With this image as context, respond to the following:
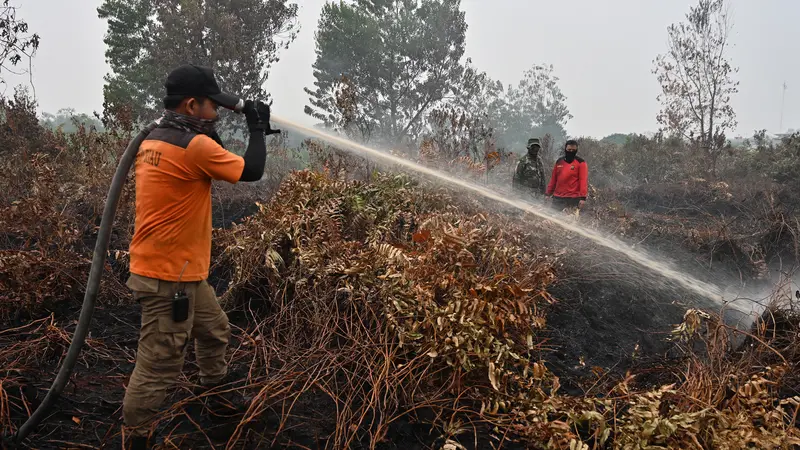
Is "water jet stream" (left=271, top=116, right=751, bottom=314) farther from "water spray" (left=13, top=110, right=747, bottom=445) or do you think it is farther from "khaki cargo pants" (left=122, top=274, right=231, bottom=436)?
"khaki cargo pants" (left=122, top=274, right=231, bottom=436)

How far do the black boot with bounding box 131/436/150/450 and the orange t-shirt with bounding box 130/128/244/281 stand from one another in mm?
751

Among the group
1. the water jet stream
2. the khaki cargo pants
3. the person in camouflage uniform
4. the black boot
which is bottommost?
the black boot

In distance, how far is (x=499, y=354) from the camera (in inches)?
110

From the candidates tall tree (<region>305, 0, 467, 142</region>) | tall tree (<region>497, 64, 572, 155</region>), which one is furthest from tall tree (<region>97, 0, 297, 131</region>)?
tall tree (<region>497, 64, 572, 155</region>)

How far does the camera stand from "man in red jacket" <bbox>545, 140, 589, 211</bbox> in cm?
664

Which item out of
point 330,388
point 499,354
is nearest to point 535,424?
point 499,354

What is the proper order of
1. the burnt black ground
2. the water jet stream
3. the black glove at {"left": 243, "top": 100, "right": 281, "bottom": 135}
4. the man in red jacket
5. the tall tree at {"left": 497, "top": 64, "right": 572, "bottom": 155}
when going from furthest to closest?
1. the tall tree at {"left": 497, "top": 64, "right": 572, "bottom": 155}
2. the man in red jacket
3. the water jet stream
4. the burnt black ground
5. the black glove at {"left": 243, "top": 100, "right": 281, "bottom": 135}

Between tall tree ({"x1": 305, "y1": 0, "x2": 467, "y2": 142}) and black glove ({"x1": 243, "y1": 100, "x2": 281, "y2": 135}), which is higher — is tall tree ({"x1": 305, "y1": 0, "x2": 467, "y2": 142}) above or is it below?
above

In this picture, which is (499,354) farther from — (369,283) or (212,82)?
(212,82)

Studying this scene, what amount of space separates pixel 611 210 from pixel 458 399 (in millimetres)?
7699

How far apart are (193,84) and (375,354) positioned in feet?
6.03

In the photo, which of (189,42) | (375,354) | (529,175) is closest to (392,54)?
(189,42)

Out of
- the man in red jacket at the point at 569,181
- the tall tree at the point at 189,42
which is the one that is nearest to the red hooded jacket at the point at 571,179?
the man in red jacket at the point at 569,181

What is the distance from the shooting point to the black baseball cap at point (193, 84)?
2.34 metres
